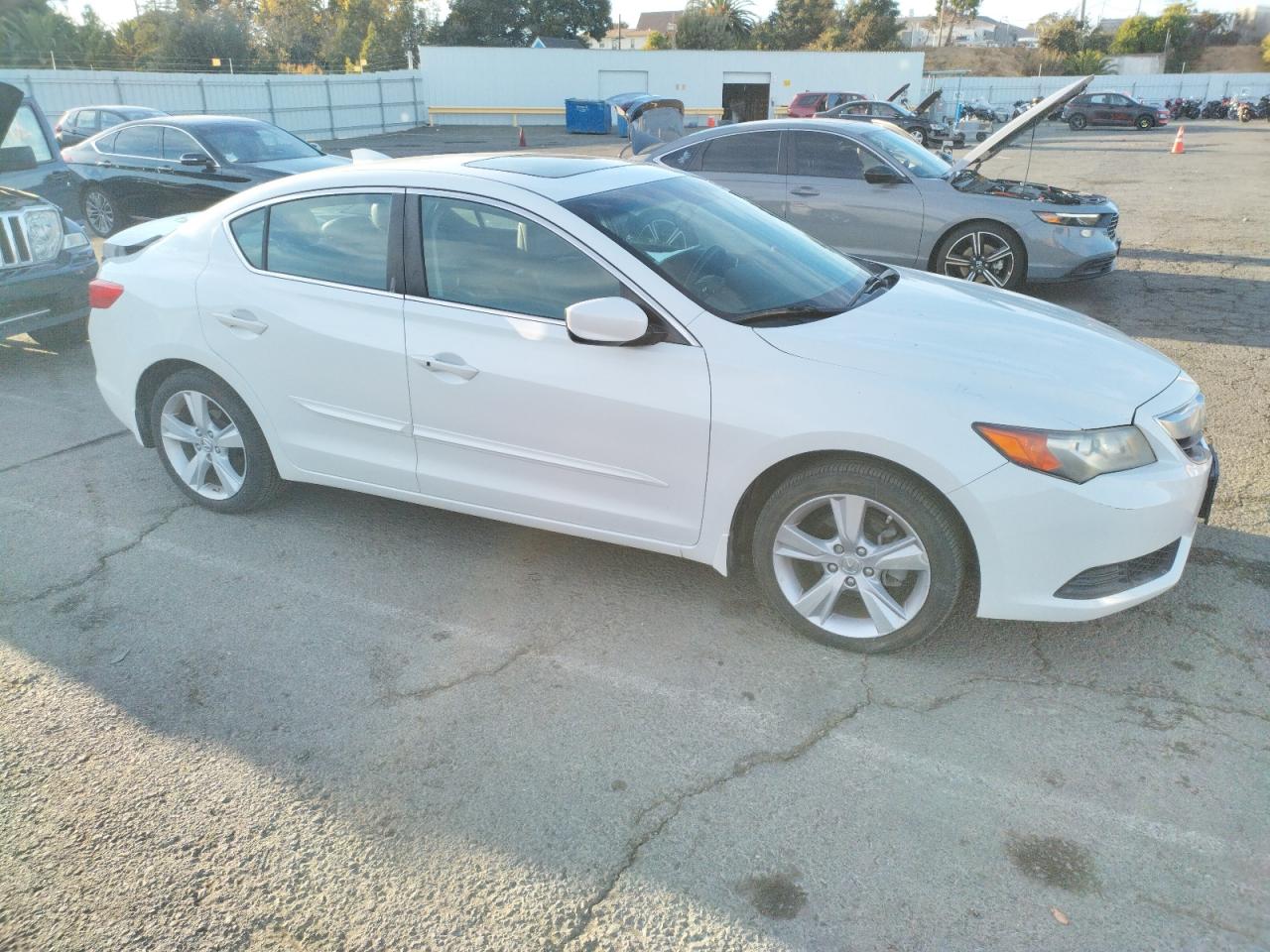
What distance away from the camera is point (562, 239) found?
12.1 ft

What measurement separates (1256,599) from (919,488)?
1.70 meters

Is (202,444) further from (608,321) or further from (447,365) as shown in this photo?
(608,321)

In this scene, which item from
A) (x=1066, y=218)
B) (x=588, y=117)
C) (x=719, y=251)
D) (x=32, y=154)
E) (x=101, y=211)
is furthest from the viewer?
(x=588, y=117)

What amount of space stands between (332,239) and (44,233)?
183 inches

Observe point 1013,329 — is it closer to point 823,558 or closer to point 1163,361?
point 1163,361

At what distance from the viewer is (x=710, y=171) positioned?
929cm

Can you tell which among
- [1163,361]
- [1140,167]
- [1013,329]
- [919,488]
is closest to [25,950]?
[919,488]

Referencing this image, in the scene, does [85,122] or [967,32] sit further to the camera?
[967,32]

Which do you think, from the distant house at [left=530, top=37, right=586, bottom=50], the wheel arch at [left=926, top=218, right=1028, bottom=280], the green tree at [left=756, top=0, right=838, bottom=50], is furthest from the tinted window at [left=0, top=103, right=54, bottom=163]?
the green tree at [left=756, top=0, right=838, bottom=50]

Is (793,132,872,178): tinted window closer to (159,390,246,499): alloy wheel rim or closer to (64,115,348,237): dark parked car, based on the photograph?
(64,115,348,237): dark parked car

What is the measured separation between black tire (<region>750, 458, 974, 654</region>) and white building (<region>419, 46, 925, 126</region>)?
4338 cm

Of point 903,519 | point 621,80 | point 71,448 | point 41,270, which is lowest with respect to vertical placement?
point 71,448

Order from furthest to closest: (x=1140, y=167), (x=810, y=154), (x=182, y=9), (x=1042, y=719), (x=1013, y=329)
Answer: (x=182, y=9)
(x=1140, y=167)
(x=810, y=154)
(x=1013, y=329)
(x=1042, y=719)

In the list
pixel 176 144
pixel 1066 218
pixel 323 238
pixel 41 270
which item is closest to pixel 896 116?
pixel 1066 218
